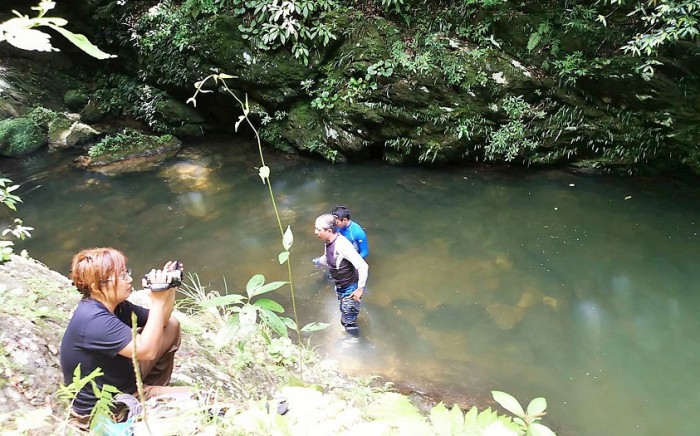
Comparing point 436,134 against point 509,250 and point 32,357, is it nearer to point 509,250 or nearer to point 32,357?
point 509,250

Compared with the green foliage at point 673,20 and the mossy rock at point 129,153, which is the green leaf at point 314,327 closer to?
the green foliage at point 673,20

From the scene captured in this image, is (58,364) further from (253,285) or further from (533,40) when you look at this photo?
(533,40)

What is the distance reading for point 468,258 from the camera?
643 centimetres

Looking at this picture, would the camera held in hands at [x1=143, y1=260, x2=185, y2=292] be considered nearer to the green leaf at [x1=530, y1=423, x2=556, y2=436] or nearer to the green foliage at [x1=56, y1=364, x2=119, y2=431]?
the green foliage at [x1=56, y1=364, x2=119, y2=431]

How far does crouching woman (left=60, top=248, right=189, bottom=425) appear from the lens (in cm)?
219

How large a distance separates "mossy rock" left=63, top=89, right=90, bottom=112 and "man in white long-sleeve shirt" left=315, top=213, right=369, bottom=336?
33.4 ft

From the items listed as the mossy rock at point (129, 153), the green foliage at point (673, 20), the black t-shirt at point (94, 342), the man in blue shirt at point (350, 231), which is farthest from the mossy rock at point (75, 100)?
the green foliage at point (673, 20)

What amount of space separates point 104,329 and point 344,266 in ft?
9.22

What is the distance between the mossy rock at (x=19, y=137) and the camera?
409 inches

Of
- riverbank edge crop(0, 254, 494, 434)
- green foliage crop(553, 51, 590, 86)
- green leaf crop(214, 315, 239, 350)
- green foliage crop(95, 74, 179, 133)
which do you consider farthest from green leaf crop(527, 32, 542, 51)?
green foliage crop(95, 74, 179, 133)

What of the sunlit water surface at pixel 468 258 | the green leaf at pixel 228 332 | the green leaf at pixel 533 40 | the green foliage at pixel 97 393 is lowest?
the sunlit water surface at pixel 468 258

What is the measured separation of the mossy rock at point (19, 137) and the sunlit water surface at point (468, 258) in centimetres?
103

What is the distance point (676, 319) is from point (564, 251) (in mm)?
1525

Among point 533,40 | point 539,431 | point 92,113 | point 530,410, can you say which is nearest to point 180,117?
point 92,113
